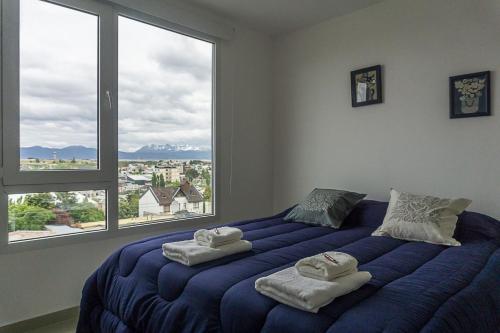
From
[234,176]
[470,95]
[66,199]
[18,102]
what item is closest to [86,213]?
[66,199]

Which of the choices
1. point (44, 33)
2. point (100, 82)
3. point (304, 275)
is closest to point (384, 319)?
point (304, 275)

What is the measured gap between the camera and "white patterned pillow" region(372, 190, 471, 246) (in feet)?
6.81

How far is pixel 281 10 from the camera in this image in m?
3.09

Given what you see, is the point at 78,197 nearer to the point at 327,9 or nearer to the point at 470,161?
the point at 327,9

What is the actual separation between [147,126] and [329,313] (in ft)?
7.18

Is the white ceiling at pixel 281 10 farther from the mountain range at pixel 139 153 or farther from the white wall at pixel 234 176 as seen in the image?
the mountain range at pixel 139 153

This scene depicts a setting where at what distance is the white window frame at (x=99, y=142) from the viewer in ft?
7.05

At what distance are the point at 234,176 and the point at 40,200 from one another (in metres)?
1.68

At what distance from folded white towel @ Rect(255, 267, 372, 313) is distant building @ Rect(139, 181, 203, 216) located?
1.77 meters

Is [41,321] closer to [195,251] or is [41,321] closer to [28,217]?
[28,217]

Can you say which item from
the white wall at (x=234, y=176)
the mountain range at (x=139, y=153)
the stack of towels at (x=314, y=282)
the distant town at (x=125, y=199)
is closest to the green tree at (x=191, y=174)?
the distant town at (x=125, y=199)

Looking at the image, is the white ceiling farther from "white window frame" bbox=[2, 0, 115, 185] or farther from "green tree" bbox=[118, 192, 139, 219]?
"green tree" bbox=[118, 192, 139, 219]

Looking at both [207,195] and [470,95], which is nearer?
[470,95]

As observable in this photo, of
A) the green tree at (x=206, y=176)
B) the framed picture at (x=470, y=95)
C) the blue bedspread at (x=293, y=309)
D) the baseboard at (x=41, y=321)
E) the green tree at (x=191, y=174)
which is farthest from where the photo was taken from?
the green tree at (x=206, y=176)
